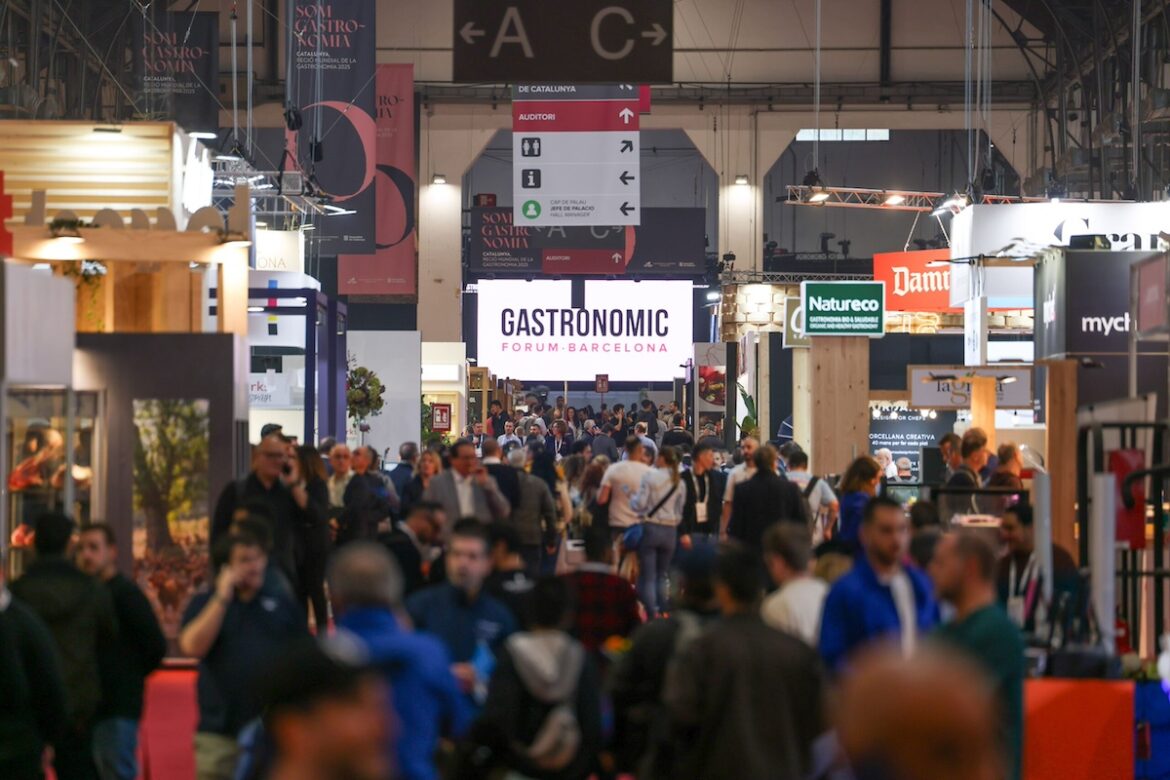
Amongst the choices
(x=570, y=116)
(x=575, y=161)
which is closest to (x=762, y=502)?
(x=575, y=161)

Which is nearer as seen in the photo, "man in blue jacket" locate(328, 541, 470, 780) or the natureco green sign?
"man in blue jacket" locate(328, 541, 470, 780)

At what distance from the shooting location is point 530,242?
2491cm

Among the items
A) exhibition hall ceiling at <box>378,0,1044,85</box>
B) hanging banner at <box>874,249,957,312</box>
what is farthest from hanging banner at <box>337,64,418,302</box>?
hanging banner at <box>874,249,957,312</box>

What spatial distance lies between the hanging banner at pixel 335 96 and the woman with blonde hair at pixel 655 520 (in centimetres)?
789

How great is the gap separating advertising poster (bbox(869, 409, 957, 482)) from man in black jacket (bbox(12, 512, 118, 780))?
1529 cm

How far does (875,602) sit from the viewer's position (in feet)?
15.8

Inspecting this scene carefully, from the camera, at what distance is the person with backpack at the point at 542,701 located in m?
4.17

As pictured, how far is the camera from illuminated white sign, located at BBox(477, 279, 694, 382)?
95.1ft

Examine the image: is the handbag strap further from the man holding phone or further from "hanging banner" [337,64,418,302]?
"hanging banner" [337,64,418,302]

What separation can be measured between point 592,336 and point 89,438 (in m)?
20.9

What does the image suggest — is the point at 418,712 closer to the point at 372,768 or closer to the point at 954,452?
the point at 372,768

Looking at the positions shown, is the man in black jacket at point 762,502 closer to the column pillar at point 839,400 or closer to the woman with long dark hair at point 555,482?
the woman with long dark hair at point 555,482

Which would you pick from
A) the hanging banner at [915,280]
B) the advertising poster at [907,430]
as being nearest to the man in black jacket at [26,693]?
the advertising poster at [907,430]

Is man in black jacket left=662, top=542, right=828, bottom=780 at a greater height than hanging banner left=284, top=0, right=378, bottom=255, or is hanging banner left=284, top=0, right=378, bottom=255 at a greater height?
hanging banner left=284, top=0, right=378, bottom=255
